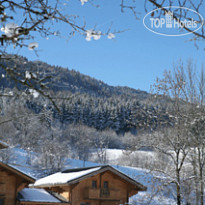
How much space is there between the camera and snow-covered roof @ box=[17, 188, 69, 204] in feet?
64.1

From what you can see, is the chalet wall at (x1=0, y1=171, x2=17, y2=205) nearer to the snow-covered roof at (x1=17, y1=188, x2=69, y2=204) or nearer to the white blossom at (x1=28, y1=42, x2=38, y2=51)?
the snow-covered roof at (x1=17, y1=188, x2=69, y2=204)

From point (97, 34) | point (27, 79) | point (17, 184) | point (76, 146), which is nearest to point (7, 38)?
point (27, 79)

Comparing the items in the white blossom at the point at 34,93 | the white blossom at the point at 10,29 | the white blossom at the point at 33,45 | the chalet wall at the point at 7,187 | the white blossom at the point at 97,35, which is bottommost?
the chalet wall at the point at 7,187

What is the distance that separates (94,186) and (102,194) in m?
0.84

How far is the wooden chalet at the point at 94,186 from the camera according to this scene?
22.3m

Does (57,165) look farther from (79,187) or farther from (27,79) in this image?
(27,79)

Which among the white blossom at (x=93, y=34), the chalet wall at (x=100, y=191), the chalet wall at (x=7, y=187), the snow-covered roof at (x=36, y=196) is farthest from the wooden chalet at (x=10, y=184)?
the white blossom at (x=93, y=34)

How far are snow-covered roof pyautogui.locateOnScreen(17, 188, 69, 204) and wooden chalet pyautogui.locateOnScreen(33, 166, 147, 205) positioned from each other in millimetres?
996

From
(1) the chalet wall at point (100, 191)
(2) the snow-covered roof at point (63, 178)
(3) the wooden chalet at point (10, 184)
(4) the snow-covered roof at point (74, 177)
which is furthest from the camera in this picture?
(1) the chalet wall at point (100, 191)

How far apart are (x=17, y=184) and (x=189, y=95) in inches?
421

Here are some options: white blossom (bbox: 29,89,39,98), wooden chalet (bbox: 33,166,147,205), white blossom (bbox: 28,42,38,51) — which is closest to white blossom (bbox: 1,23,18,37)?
white blossom (bbox: 28,42,38,51)

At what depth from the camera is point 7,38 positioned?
8.93 ft

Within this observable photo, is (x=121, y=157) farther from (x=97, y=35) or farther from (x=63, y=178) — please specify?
(x=97, y=35)

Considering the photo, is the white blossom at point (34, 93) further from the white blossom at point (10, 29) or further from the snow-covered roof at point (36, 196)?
the snow-covered roof at point (36, 196)
